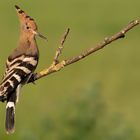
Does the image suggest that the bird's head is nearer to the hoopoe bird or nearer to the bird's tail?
the hoopoe bird

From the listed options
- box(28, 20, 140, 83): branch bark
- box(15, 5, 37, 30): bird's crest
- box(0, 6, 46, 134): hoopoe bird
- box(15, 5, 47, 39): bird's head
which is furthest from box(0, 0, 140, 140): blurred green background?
box(28, 20, 140, 83): branch bark

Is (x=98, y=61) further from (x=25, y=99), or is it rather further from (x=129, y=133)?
(x=129, y=133)

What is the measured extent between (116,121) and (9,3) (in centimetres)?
2070

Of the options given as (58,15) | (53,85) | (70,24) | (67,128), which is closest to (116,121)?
(67,128)

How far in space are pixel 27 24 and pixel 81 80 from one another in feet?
44.4

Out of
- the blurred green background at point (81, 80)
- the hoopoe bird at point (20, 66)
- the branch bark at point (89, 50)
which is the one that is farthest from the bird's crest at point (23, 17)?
the blurred green background at point (81, 80)

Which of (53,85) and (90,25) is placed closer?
(53,85)

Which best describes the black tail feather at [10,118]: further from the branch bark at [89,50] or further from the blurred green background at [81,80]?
the blurred green background at [81,80]

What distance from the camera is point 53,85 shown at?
21.3 m

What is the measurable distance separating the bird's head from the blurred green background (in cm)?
373

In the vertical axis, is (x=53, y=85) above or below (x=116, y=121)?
above

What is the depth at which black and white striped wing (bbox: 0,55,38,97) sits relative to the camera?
24.6 ft

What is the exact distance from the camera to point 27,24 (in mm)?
7684

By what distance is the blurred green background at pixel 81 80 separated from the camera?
13.2m
